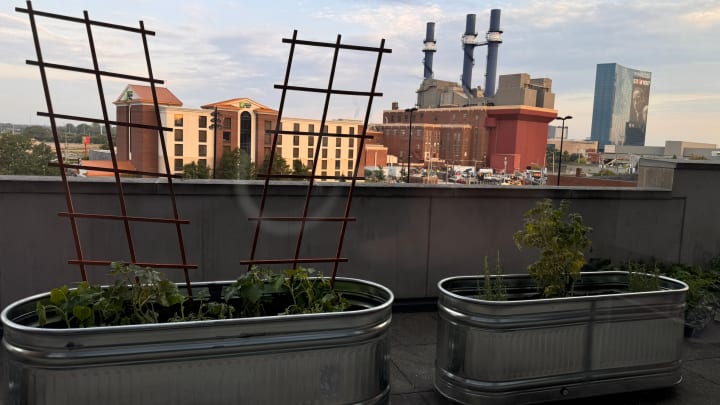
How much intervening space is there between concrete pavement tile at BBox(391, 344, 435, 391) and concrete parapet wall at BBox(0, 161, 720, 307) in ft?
3.42

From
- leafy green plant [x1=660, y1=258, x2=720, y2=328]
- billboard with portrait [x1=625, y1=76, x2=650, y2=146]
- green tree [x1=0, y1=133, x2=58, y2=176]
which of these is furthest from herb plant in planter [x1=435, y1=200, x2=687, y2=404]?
billboard with portrait [x1=625, y1=76, x2=650, y2=146]

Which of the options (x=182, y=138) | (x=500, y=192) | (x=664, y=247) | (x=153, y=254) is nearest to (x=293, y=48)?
(x=153, y=254)

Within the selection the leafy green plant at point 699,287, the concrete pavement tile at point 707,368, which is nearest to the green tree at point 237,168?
the concrete pavement tile at point 707,368

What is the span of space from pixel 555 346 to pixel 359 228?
244 cm

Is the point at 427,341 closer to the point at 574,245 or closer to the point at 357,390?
the point at 574,245

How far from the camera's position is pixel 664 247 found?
6.33 m

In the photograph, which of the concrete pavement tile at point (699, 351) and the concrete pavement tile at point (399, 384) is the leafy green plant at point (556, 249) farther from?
the concrete pavement tile at point (699, 351)

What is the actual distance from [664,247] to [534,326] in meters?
4.19

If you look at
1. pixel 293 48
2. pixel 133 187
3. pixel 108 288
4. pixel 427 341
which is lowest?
pixel 427 341

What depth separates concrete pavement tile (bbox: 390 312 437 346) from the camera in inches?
181

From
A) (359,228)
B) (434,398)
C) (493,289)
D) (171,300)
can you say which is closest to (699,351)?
(493,289)

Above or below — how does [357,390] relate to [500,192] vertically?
below

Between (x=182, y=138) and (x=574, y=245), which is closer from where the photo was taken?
(x=574, y=245)

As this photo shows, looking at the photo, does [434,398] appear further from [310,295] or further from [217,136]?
[217,136]
